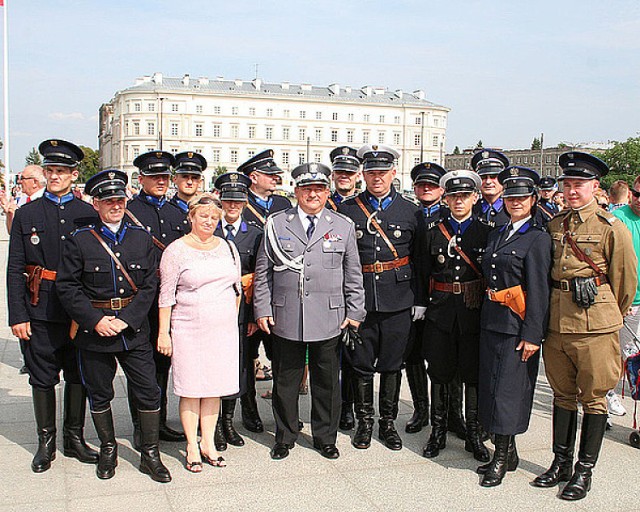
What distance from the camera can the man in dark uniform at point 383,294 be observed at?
519cm

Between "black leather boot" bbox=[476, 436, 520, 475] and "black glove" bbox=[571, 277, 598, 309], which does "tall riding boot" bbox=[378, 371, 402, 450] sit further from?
"black glove" bbox=[571, 277, 598, 309]

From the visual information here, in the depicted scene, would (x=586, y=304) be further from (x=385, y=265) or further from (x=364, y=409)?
(x=364, y=409)

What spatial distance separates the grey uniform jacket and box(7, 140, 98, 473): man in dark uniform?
134 centimetres

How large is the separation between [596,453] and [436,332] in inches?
53.8

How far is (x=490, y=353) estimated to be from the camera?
4598 mm

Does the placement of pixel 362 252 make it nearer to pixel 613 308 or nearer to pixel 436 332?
pixel 436 332

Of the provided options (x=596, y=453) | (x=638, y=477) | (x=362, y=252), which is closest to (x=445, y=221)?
(x=362, y=252)

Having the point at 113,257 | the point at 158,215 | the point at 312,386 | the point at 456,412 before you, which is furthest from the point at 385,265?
the point at 113,257

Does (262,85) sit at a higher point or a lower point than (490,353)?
higher

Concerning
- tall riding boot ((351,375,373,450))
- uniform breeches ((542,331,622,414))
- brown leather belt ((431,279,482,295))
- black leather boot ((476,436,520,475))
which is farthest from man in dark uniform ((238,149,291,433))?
uniform breeches ((542,331,622,414))

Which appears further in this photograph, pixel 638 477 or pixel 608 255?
pixel 638 477

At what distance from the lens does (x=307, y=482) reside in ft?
14.7

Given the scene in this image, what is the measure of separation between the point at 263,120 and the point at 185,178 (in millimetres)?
102562

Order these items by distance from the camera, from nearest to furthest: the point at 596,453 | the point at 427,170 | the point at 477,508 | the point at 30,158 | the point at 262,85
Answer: the point at 477,508 → the point at 596,453 → the point at 427,170 → the point at 30,158 → the point at 262,85
